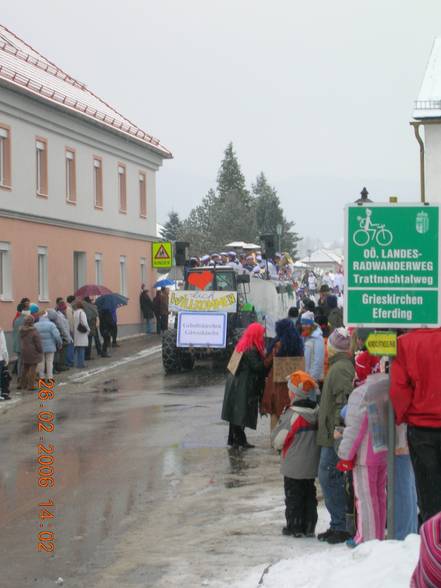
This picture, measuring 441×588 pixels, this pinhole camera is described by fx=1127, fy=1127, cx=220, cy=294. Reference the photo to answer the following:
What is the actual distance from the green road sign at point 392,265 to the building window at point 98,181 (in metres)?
33.0

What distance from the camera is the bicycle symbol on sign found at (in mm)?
7316

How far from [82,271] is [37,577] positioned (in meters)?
30.8

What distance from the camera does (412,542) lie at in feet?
22.5

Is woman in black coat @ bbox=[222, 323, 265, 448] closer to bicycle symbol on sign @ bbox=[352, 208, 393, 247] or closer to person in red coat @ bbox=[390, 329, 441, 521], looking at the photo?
person in red coat @ bbox=[390, 329, 441, 521]

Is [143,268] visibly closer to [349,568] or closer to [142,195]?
[142,195]

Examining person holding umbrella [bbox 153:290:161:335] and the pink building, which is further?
person holding umbrella [bbox 153:290:161:335]

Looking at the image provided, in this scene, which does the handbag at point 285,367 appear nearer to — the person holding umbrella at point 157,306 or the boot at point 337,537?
the boot at point 337,537

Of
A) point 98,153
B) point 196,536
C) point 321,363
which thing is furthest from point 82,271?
point 196,536

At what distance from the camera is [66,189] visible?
1459 inches

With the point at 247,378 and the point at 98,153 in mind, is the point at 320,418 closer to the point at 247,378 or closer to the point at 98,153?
the point at 247,378

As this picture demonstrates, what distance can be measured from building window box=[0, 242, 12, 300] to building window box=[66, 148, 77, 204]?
5.74 m

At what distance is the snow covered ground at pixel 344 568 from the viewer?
642cm

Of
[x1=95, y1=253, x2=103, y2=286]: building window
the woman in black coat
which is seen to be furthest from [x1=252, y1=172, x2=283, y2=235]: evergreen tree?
the woman in black coat

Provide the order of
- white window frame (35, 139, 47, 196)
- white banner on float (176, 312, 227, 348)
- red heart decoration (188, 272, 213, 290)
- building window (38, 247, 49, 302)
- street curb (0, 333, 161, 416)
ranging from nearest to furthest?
street curb (0, 333, 161, 416), white banner on float (176, 312, 227, 348), red heart decoration (188, 272, 213, 290), white window frame (35, 139, 47, 196), building window (38, 247, 49, 302)
